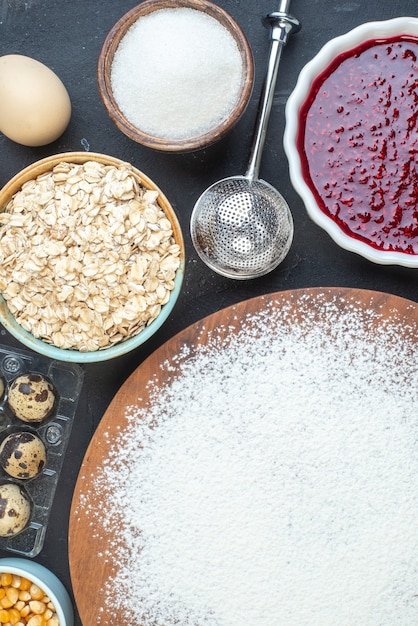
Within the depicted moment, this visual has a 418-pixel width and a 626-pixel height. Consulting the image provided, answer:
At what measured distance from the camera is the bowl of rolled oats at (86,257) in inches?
51.6

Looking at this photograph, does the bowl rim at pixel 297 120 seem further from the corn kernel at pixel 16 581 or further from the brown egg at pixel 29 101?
the corn kernel at pixel 16 581

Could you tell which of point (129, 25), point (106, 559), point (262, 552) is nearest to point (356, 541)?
point (262, 552)

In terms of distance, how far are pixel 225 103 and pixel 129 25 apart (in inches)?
9.2

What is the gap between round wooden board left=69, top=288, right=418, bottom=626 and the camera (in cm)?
140

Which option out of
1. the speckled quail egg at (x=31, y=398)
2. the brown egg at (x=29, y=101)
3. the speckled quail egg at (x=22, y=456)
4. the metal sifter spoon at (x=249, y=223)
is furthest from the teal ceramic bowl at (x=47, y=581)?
the brown egg at (x=29, y=101)

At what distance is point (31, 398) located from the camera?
1.40m

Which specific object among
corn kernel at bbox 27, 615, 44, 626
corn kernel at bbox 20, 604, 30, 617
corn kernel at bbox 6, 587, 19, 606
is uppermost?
corn kernel at bbox 6, 587, 19, 606

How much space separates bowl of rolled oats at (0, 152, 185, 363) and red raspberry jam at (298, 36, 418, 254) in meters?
0.30

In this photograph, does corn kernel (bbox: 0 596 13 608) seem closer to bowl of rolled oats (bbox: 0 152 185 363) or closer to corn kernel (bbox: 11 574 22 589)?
corn kernel (bbox: 11 574 22 589)

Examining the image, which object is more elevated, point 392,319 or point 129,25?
point 129,25

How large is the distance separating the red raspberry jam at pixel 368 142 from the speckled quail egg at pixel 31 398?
663 mm

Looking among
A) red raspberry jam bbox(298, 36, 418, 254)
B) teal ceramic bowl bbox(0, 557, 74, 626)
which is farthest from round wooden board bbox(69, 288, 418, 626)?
red raspberry jam bbox(298, 36, 418, 254)

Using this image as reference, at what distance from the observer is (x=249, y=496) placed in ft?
4.57

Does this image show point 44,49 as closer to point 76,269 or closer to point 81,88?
point 81,88
